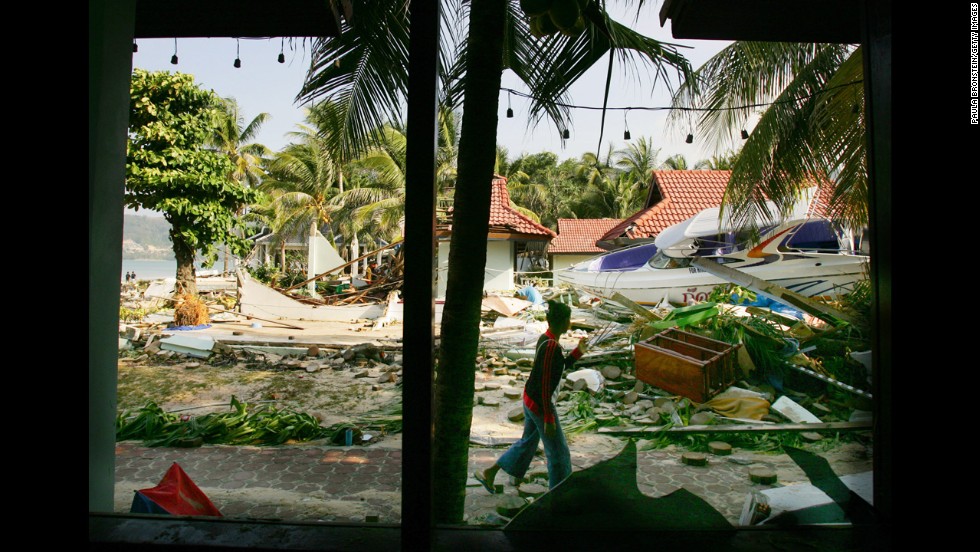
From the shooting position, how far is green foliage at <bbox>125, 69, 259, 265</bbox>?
46.5 feet

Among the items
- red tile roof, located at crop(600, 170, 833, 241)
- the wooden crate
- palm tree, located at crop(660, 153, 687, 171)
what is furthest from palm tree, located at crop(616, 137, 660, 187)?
the wooden crate

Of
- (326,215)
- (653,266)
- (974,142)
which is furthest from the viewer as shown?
(326,215)

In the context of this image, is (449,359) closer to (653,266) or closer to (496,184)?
(653,266)

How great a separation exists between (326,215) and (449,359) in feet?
75.7

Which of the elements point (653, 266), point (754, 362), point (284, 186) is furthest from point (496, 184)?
point (754, 362)

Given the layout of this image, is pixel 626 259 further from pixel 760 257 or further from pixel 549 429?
pixel 549 429

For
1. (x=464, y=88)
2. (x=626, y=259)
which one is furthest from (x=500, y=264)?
(x=464, y=88)

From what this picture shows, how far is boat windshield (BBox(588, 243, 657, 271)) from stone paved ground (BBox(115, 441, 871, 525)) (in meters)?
11.1

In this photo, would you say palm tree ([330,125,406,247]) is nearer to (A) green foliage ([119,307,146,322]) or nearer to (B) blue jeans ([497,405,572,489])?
(A) green foliage ([119,307,146,322])

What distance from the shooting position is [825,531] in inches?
59.8

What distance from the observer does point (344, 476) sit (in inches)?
209

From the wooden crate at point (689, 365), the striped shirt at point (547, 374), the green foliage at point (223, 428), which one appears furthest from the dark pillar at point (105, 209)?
the wooden crate at point (689, 365)

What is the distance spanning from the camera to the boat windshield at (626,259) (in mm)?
16719
